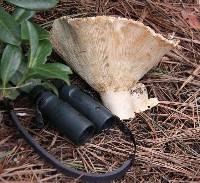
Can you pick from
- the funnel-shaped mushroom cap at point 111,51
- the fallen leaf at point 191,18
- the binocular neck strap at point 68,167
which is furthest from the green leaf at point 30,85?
the fallen leaf at point 191,18

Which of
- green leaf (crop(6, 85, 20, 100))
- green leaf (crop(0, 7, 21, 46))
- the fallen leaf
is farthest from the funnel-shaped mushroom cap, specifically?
the fallen leaf

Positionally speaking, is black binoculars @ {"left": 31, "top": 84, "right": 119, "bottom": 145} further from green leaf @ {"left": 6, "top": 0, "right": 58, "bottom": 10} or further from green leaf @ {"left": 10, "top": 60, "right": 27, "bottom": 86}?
green leaf @ {"left": 6, "top": 0, "right": 58, "bottom": 10}

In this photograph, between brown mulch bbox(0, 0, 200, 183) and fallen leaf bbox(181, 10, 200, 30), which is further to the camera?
fallen leaf bbox(181, 10, 200, 30)

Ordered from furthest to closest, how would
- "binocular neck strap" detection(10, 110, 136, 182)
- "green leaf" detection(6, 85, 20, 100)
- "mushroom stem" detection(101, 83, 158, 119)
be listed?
"mushroom stem" detection(101, 83, 158, 119) < "green leaf" detection(6, 85, 20, 100) < "binocular neck strap" detection(10, 110, 136, 182)

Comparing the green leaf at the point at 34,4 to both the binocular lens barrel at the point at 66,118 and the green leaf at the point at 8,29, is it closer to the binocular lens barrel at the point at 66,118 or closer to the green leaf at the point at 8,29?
the green leaf at the point at 8,29

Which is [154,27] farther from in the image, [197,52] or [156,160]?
[156,160]

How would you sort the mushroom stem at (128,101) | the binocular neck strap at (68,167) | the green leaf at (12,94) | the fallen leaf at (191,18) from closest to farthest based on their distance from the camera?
1. the binocular neck strap at (68,167)
2. the green leaf at (12,94)
3. the mushroom stem at (128,101)
4. the fallen leaf at (191,18)
